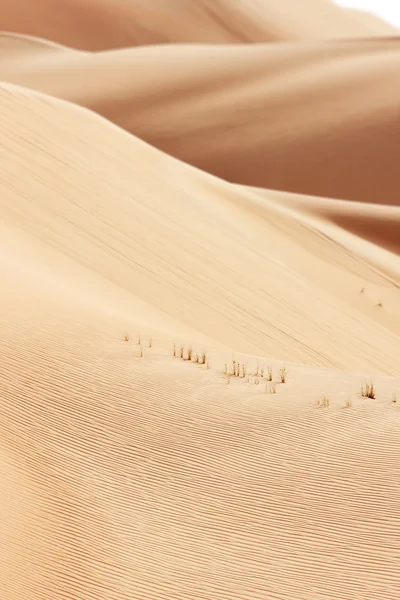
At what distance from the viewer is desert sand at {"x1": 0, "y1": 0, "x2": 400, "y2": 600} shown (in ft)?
14.1

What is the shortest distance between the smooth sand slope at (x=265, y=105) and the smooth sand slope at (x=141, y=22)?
2611cm

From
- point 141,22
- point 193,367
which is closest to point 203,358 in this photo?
point 193,367

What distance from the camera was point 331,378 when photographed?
686 cm

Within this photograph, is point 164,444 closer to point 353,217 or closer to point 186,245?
point 186,245

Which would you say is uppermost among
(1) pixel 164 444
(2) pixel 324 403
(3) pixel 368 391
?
(3) pixel 368 391

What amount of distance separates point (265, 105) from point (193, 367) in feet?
84.6

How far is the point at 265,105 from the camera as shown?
3150cm

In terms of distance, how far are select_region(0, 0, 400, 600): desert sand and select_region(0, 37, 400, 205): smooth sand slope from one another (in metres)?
0.14

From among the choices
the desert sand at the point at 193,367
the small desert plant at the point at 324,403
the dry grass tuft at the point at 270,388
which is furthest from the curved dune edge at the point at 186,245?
the small desert plant at the point at 324,403

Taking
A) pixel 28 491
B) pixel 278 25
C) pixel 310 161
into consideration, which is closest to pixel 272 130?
pixel 310 161

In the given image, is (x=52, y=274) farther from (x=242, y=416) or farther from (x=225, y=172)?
(x=225, y=172)

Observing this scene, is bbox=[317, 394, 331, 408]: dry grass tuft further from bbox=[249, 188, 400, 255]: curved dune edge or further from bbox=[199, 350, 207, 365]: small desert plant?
bbox=[249, 188, 400, 255]: curved dune edge

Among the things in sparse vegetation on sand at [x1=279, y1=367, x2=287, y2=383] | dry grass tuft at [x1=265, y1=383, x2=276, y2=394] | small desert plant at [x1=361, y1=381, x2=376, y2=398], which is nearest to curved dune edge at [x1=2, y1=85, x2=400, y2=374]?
sparse vegetation on sand at [x1=279, y1=367, x2=287, y2=383]

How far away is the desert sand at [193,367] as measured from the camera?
4305mm
